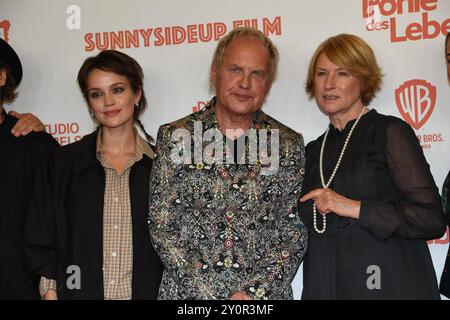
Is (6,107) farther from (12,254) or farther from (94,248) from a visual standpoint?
(94,248)

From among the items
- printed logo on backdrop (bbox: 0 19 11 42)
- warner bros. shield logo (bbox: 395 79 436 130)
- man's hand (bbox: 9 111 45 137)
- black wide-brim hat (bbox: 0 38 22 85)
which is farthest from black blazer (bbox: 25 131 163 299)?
warner bros. shield logo (bbox: 395 79 436 130)

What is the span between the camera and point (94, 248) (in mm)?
2391

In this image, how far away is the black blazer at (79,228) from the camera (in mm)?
2379

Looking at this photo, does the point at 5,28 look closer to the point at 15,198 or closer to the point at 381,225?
the point at 15,198

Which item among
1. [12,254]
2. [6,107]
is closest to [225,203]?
[12,254]

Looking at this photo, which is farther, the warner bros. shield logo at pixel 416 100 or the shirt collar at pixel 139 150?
the warner bros. shield logo at pixel 416 100

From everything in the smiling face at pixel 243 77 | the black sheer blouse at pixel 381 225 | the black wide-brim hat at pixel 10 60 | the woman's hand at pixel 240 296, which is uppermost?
the black wide-brim hat at pixel 10 60

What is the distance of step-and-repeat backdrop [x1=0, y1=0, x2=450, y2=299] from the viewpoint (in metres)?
2.77

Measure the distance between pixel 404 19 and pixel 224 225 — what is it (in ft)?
4.23

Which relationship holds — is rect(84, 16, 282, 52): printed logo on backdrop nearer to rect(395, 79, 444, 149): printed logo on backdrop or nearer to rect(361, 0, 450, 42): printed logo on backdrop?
rect(361, 0, 450, 42): printed logo on backdrop

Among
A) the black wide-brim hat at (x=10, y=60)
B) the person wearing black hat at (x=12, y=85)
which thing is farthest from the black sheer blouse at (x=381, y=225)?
the black wide-brim hat at (x=10, y=60)

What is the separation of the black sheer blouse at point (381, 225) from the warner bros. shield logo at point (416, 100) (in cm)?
54

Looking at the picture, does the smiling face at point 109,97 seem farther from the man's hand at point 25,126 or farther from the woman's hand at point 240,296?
the woman's hand at point 240,296

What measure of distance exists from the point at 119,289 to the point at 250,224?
569mm
